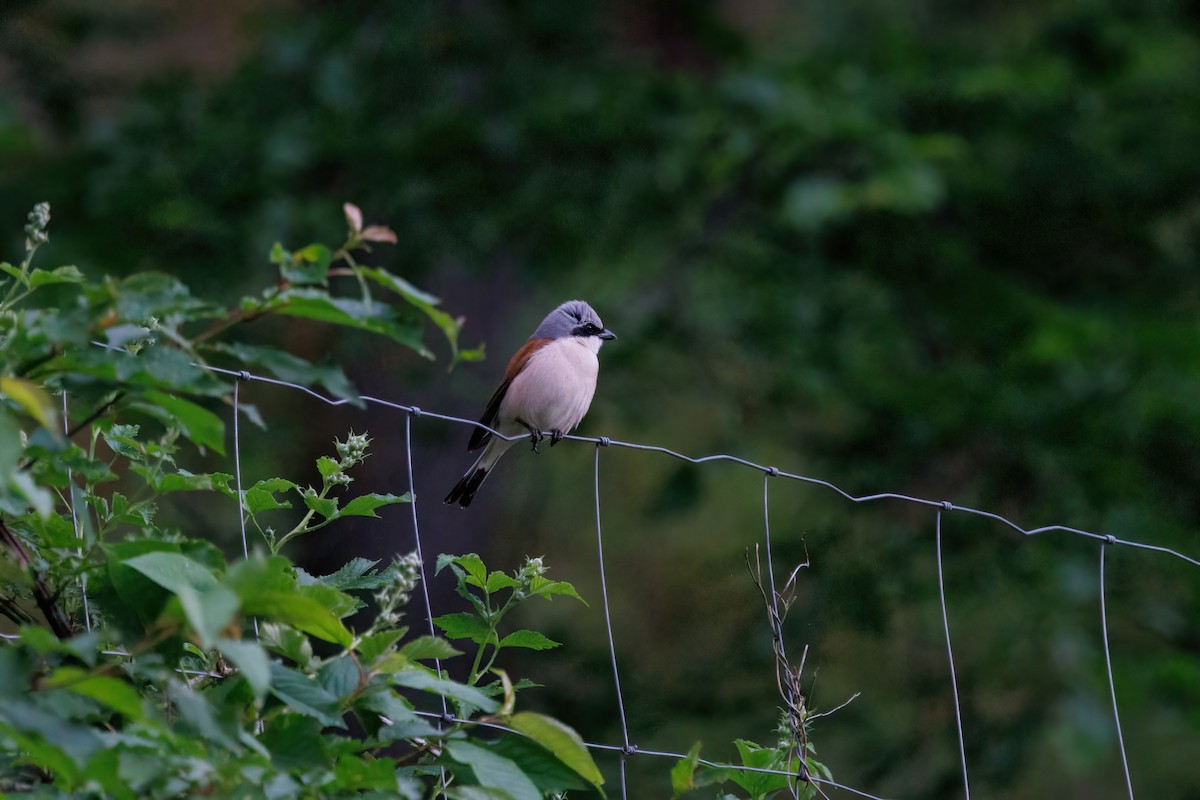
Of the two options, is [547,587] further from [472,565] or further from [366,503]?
[366,503]

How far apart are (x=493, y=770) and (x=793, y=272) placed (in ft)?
23.2

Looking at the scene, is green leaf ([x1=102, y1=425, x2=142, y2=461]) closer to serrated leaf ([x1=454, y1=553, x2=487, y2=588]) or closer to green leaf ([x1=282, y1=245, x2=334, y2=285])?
serrated leaf ([x1=454, y1=553, x2=487, y2=588])

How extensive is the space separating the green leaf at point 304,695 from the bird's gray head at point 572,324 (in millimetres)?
3977

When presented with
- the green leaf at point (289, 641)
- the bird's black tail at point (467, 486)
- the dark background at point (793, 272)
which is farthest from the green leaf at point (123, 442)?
the dark background at point (793, 272)

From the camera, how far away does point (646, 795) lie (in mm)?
8047

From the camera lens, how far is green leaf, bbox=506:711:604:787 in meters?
1.72

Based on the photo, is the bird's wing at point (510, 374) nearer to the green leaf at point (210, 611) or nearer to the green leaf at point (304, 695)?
the green leaf at point (304, 695)

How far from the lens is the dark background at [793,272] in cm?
780

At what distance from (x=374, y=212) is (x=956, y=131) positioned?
12.0ft

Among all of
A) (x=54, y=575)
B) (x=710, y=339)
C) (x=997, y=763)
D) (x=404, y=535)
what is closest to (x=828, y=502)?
(x=710, y=339)

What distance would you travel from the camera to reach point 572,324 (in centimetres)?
564

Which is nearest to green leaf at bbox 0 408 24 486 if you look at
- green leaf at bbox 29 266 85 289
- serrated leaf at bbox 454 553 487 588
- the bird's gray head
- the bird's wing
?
green leaf at bbox 29 266 85 289

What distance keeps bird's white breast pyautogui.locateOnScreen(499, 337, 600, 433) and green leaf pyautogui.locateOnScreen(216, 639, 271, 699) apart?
12.8 ft

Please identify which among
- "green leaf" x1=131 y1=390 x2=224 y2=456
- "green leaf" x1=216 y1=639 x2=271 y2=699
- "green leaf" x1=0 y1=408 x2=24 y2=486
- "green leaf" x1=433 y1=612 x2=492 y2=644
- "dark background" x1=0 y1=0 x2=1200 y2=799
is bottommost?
"dark background" x1=0 y1=0 x2=1200 y2=799
